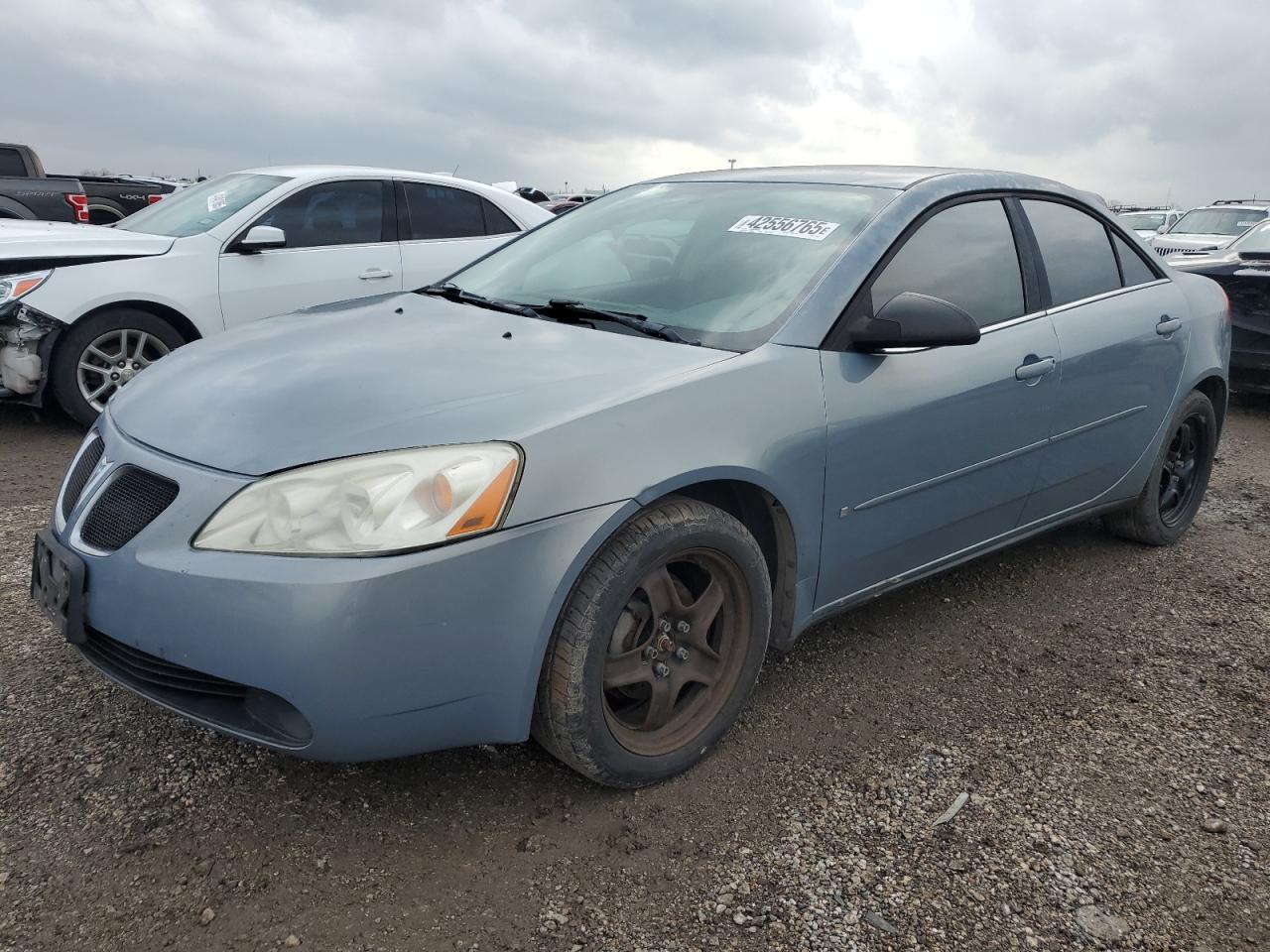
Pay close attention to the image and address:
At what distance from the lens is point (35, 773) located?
8.00 feet

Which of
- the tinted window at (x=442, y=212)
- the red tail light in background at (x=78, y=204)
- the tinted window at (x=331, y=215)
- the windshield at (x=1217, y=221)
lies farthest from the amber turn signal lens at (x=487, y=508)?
the windshield at (x=1217, y=221)

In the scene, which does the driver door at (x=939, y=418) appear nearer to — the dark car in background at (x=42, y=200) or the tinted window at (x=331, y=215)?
the tinted window at (x=331, y=215)

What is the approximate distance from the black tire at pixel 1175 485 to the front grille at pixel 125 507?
3.61 meters

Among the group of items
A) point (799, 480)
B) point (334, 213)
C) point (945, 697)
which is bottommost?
point (945, 697)

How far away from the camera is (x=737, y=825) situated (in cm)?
237

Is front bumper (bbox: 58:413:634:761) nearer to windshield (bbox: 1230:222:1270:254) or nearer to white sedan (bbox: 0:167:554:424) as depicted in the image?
white sedan (bbox: 0:167:554:424)

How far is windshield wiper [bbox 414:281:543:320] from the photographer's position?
9.98 feet

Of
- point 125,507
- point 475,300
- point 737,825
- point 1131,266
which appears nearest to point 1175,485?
point 1131,266

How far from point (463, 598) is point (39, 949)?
1.01 meters

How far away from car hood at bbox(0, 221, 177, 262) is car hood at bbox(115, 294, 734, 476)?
332cm

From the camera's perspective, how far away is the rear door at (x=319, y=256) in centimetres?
599

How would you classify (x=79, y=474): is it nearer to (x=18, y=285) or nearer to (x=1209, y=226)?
(x=18, y=285)

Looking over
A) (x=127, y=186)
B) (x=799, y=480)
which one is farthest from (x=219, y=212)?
(x=127, y=186)

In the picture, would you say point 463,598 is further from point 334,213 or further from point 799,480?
point 334,213
